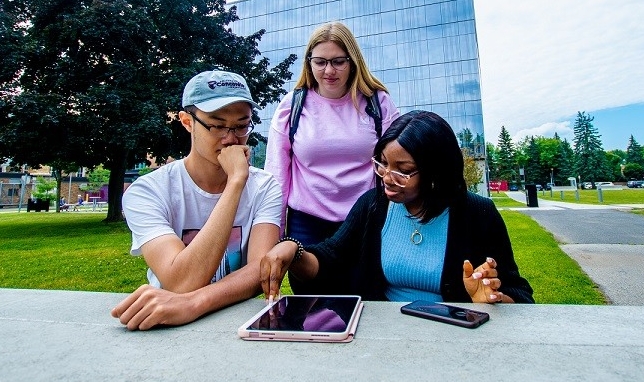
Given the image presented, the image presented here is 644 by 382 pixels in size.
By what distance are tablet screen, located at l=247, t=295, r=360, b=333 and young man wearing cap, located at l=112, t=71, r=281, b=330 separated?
0.87ft

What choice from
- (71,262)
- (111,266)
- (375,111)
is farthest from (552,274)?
(71,262)

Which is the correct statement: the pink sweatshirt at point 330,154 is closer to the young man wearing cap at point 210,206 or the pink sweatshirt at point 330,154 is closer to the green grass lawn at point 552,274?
the young man wearing cap at point 210,206

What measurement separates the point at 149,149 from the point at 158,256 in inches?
638

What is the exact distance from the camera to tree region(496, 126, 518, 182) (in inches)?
3174

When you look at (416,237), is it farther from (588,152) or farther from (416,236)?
(588,152)

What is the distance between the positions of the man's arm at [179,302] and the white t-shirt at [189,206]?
40 cm

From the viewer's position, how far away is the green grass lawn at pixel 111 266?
484 centimetres

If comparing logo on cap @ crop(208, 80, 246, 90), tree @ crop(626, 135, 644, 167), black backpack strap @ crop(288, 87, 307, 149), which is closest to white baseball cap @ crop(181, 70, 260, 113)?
logo on cap @ crop(208, 80, 246, 90)

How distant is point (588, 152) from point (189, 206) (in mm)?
94559

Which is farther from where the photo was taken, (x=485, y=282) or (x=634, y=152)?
(x=634, y=152)

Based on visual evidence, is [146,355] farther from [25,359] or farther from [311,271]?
[311,271]

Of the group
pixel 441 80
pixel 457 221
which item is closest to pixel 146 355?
pixel 457 221

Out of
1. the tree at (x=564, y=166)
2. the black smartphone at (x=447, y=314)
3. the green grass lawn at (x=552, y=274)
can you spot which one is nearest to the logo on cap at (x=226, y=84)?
the black smartphone at (x=447, y=314)

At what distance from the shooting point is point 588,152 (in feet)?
262
